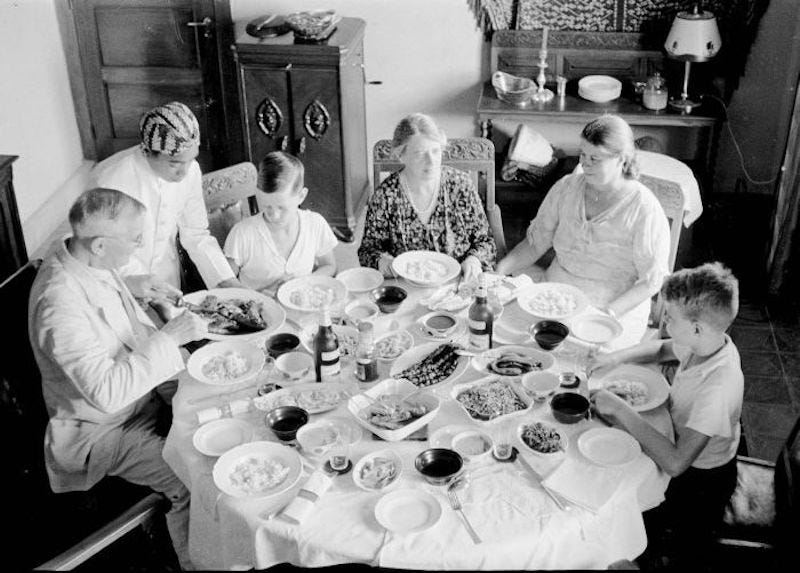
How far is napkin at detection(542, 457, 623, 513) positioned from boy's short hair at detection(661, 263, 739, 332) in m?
0.51

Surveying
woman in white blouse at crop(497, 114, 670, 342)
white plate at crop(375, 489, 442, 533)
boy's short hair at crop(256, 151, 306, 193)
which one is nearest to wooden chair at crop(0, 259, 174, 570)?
white plate at crop(375, 489, 442, 533)

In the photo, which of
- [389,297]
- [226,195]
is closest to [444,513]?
[389,297]

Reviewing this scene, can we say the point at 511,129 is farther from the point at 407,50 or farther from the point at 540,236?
the point at 540,236

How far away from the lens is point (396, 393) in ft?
8.40

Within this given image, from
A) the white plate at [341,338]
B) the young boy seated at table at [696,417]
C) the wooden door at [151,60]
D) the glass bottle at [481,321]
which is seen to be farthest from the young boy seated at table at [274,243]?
the wooden door at [151,60]

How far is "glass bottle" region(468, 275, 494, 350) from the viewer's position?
274 cm

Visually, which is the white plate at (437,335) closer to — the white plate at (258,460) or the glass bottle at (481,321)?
the glass bottle at (481,321)

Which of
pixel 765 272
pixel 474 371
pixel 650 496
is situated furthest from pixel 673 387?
pixel 765 272

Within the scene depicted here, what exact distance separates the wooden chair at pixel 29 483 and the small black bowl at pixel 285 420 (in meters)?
0.38

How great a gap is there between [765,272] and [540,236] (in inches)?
69.2

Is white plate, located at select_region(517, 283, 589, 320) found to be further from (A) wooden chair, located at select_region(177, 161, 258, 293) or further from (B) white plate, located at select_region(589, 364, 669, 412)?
(A) wooden chair, located at select_region(177, 161, 258, 293)

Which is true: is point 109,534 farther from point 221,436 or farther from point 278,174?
point 278,174

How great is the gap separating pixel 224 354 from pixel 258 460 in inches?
21.5

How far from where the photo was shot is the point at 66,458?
273 centimetres
